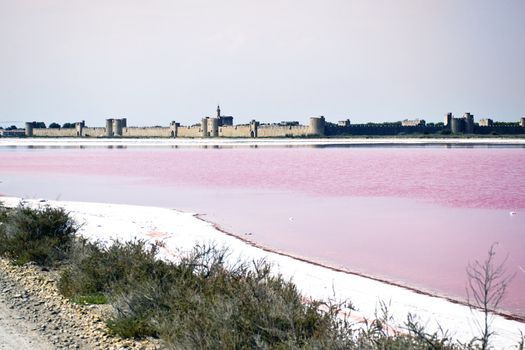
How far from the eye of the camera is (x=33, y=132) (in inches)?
5325

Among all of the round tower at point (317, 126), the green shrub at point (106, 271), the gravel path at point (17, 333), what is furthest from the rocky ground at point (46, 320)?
the round tower at point (317, 126)

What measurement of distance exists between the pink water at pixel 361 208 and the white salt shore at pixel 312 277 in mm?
734

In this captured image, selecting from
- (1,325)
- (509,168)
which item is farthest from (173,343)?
(509,168)

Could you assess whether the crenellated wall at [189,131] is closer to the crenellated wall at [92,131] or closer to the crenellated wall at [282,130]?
the crenellated wall at [282,130]

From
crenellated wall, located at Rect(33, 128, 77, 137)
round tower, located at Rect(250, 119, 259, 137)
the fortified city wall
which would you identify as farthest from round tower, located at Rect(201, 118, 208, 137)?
crenellated wall, located at Rect(33, 128, 77, 137)

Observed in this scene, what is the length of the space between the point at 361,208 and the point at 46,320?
13.1 metres

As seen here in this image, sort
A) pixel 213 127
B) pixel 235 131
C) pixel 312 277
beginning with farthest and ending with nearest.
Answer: pixel 213 127 → pixel 235 131 → pixel 312 277

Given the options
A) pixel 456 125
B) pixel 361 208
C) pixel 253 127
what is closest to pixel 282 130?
pixel 253 127

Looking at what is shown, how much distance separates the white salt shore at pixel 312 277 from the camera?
741 cm

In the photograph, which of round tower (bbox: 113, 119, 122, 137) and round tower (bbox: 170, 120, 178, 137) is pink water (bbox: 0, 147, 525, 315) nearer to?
round tower (bbox: 170, 120, 178, 137)

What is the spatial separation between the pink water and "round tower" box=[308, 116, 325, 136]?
63.4 metres

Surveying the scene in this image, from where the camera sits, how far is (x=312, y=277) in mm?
9750

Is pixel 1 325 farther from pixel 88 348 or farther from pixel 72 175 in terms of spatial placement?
pixel 72 175

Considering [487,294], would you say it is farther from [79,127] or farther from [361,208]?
[79,127]
